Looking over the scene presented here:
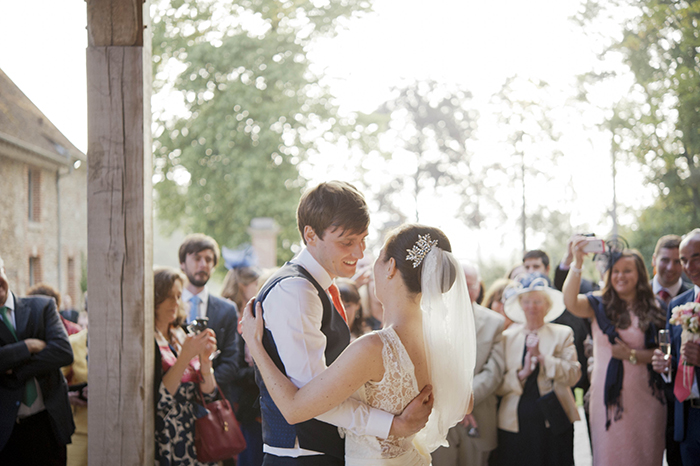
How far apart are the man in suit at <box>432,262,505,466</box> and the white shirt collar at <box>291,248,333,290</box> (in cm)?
260

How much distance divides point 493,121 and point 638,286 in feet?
59.7

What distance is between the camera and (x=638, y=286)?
5.06m

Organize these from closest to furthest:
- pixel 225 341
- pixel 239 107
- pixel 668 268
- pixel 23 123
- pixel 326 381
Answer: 1. pixel 326 381
2. pixel 23 123
3. pixel 225 341
4. pixel 668 268
5. pixel 239 107

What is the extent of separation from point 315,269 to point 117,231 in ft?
3.95

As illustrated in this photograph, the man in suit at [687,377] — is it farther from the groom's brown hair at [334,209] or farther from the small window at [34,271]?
the small window at [34,271]

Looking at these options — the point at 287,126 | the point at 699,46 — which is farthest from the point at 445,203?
the point at 699,46

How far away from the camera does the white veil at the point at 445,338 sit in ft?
A: 8.45

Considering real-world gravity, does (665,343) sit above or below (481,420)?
above

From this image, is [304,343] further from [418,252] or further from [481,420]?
[481,420]

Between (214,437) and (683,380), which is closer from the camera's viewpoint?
(214,437)

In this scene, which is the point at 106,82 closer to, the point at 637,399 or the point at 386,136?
Result: the point at 637,399

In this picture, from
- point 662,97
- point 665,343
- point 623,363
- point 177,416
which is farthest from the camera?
point 662,97

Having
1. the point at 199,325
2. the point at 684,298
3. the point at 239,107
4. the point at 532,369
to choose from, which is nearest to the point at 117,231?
the point at 199,325

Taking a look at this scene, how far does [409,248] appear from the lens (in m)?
2.57
